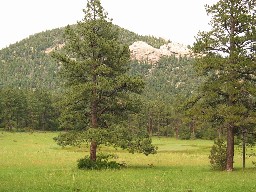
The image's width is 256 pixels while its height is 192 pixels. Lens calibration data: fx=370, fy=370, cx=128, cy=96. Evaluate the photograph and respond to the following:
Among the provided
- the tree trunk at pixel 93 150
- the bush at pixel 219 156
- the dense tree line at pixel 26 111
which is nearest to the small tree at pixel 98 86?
the tree trunk at pixel 93 150

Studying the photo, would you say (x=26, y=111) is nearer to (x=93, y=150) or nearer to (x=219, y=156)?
(x=93, y=150)

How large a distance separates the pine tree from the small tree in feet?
20.8

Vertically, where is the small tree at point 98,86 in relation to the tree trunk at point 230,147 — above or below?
above

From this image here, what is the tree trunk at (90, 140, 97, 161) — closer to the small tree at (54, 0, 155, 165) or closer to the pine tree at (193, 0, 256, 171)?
the small tree at (54, 0, 155, 165)

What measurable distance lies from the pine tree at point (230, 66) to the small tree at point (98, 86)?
249 inches

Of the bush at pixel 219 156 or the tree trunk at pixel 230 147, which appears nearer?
the tree trunk at pixel 230 147

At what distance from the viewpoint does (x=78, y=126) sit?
35.2 m

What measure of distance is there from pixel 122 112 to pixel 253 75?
A: 12541 mm

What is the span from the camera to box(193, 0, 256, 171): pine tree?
30.2 metres

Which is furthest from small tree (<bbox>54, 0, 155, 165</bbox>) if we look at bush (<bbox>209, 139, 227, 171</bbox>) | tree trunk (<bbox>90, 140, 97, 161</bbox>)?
bush (<bbox>209, 139, 227, 171</bbox>)

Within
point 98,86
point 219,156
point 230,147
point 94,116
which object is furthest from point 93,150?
point 230,147

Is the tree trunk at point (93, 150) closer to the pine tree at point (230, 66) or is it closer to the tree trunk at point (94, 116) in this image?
the tree trunk at point (94, 116)

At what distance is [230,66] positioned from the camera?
30.6 m

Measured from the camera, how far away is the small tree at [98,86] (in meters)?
33.2
